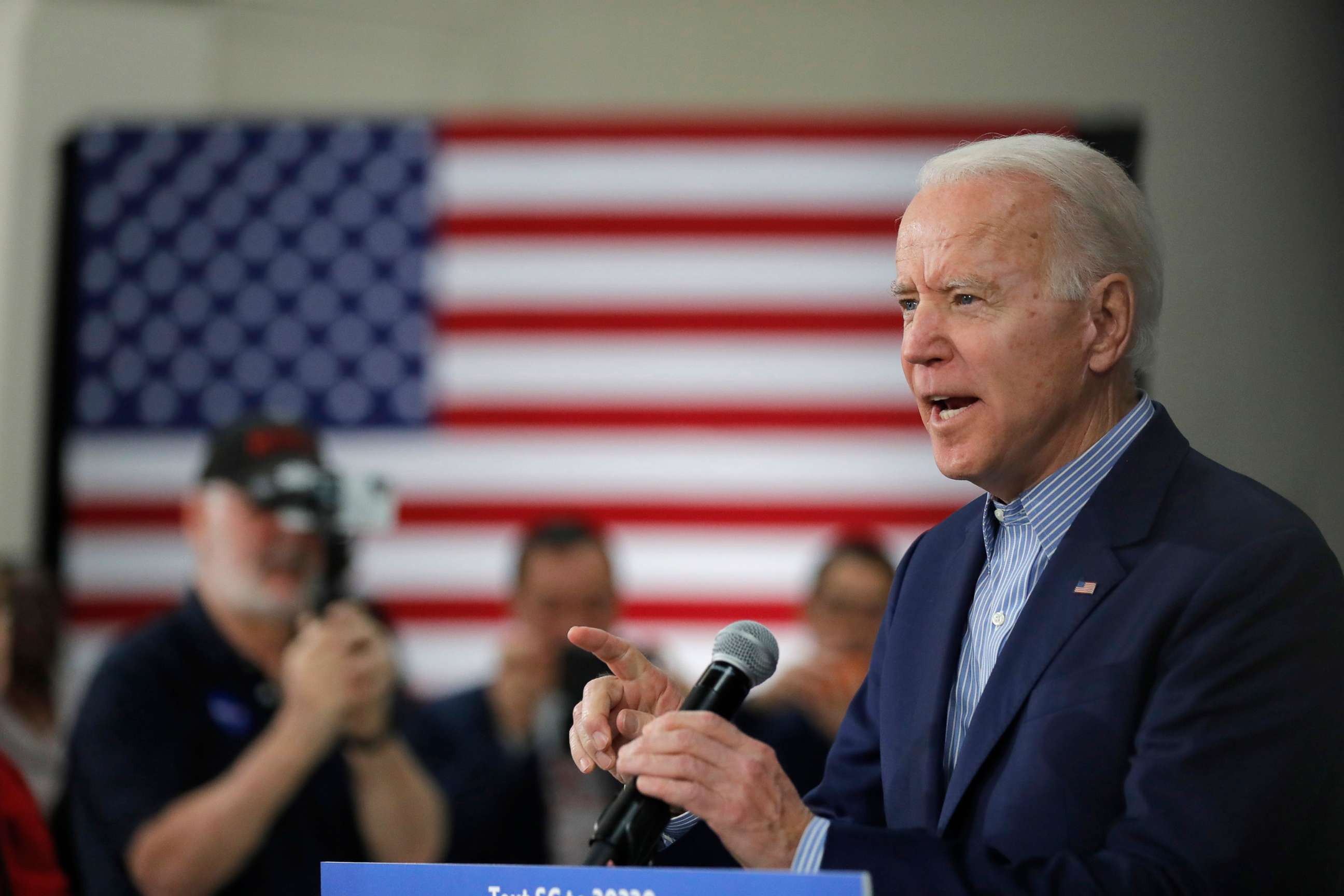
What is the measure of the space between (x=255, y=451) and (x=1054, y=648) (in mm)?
2154

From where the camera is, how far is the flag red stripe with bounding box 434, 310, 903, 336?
14.8ft

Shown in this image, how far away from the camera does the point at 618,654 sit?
1.32 meters

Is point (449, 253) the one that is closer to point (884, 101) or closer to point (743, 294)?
point (743, 294)

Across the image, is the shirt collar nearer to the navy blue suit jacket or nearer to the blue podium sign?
the navy blue suit jacket

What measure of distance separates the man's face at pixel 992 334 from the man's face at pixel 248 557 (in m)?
1.91

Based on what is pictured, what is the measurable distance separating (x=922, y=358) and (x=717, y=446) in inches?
128

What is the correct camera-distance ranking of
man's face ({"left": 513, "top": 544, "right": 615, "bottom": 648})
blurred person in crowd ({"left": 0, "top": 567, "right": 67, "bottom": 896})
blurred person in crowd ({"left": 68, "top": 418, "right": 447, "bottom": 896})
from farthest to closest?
1. man's face ({"left": 513, "top": 544, "right": 615, "bottom": 648})
2. blurred person in crowd ({"left": 68, "top": 418, "right": 447, "bottom": 896})
3. blurred person in crowd ({"left": 0, "top": 567, "right": 67, "bottom": 896})

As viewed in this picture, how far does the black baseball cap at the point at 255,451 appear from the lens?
2.94 meters

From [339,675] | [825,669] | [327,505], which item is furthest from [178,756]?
[825,669]

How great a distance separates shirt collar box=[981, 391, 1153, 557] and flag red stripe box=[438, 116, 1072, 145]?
10.9 ft

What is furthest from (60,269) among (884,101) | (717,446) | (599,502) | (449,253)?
(884,101)

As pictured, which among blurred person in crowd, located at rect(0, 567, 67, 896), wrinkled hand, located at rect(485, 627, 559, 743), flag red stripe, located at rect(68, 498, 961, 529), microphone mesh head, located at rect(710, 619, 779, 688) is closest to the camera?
microphone mesh head, located at rect(710, 619, 779, 688)

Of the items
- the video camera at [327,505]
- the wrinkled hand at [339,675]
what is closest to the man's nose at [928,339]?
the video camera at [327,505]

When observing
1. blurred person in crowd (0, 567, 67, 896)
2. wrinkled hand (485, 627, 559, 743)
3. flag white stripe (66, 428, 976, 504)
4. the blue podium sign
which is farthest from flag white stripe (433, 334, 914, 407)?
the blue podium sign
